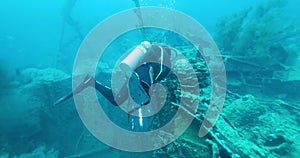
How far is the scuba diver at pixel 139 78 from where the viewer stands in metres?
2.90

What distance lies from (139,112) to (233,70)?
482 cm

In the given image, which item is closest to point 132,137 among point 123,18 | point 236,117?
point 236,117

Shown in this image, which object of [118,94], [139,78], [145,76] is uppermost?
[145,76]

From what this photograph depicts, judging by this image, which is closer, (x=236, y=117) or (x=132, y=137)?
(x=236, y=117)

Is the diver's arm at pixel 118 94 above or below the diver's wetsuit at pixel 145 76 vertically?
below

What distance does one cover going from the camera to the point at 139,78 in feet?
10.0

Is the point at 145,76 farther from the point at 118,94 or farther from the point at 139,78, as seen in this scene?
the point at 118,94

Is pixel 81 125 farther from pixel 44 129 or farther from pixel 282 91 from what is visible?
pixel 282 91

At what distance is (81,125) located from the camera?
7.35 m

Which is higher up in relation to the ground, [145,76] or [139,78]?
[145,76]

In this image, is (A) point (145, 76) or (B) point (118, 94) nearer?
(B) point (118, 94)

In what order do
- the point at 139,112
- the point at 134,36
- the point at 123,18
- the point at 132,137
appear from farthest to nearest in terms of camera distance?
the point at 134,36 < the point at 123,18 < the point at 132,137 < the point at 139,112

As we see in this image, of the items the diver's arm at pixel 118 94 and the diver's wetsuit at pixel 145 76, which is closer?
the diver's wetsuit at pixel 145 76

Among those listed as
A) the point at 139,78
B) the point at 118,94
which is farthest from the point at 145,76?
the point at 118,94
